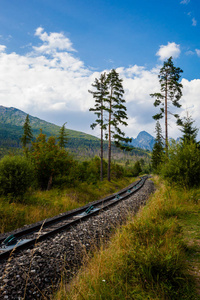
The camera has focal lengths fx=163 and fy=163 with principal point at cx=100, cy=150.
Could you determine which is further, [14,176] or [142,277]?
[14,176]

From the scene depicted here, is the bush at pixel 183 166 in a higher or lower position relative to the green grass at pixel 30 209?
higher

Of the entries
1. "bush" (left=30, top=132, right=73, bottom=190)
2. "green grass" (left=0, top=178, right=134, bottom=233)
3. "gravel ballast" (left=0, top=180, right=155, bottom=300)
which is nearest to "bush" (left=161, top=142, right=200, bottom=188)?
"gravel ballast" (left=0, top=180, right=155, bottom=300)

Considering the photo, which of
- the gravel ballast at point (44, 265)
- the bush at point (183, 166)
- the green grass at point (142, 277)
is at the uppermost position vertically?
the bush at point (183, 166)

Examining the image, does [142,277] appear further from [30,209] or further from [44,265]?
[30,209]

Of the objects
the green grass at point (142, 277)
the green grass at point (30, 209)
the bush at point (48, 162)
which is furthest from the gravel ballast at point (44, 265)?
the bush at point (48, 162)

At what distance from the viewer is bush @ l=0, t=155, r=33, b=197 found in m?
9.64

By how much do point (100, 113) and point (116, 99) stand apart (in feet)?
10.3

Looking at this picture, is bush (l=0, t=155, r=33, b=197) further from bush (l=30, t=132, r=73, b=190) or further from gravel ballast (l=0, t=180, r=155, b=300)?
gravel ballast (l=0, t=180, r=155, b=300)

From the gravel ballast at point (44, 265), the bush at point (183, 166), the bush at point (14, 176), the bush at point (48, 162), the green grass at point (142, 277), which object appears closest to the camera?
the green grass at point (142, 277)

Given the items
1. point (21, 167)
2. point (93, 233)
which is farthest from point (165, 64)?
point (93, 233)

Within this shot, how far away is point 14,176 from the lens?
9.95 metres

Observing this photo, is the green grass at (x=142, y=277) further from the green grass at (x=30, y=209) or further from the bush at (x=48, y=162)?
the bush at (x=48, y=162)

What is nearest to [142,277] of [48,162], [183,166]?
[183,166]

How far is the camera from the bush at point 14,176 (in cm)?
964
